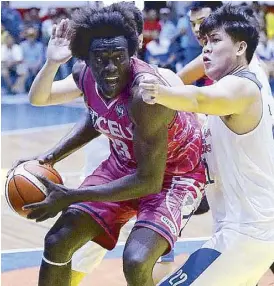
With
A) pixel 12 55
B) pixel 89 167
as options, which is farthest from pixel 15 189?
pixel 12 55

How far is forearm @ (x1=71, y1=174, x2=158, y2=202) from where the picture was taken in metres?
3.34

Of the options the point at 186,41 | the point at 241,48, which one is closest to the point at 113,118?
the point at 241,48

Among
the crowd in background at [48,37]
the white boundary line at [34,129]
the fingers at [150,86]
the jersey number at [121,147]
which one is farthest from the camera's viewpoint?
the crowd in background at [48,37]

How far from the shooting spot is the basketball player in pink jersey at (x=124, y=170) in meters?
3.29

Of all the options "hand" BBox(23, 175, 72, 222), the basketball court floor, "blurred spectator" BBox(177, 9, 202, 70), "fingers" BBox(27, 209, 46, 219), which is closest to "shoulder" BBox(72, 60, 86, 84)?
"hand" BBox(23, 175, 72, 222)

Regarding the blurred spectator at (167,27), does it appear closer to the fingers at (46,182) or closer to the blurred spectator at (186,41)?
the blurred spectator at (186,41)

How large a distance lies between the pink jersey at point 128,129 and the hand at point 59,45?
138 millimetres

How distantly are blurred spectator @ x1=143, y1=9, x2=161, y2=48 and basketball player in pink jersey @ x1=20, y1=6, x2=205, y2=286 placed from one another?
837 cm

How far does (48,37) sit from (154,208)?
9338 mm

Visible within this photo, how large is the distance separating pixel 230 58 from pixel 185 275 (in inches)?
39.1

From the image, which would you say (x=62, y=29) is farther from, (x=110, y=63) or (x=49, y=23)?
(x=49, y=23)

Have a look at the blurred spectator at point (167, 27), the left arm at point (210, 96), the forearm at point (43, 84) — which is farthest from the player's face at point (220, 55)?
the blurred spectator at point (167, 27)

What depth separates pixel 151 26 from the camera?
40.3 ft

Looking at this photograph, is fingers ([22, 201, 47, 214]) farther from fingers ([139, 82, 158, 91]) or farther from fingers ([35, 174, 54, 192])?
fingers ([139, 82, 158, 91])
